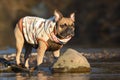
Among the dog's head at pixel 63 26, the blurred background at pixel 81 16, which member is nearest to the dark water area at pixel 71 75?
the dog's head at pixel 63 26

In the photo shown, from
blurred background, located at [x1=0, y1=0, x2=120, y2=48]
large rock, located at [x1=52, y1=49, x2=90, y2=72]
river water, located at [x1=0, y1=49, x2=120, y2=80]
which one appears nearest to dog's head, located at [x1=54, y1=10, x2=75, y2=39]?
large rock, located at [x1=52, y1=49, x2=90, y2=72]

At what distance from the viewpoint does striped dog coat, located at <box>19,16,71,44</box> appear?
21.3 metres

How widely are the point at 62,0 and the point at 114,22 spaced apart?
30.9 ft

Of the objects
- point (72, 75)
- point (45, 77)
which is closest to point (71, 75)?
point (72, 75)

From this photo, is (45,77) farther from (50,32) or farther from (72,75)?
(50,32)

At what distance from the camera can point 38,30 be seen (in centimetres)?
2150

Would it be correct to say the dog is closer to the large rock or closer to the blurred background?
the large rock

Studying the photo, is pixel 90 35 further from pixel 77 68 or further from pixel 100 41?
pixel 77 68

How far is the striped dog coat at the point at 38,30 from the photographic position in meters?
21.3

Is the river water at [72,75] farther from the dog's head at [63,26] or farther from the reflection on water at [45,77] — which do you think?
the dog's head at [63,26]

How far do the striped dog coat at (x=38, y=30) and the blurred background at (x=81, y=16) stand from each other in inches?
741

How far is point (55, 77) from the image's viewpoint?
19.5 meters

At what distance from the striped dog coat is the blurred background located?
61.8 ft

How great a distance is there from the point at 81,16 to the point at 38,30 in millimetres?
29631
